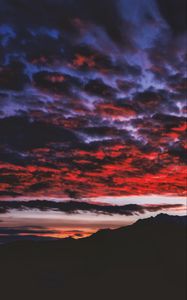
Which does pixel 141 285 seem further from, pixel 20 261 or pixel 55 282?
pixel 20 261

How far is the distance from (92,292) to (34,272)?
103 ft

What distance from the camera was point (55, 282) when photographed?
176 metres

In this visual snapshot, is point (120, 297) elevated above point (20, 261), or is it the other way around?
point (20, 261)

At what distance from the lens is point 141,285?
185875mm

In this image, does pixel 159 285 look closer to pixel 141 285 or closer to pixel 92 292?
pixel 141 285

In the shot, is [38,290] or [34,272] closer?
[38,290]

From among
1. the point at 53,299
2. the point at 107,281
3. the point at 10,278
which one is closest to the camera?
the point at 53,299

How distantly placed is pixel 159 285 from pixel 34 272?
55996 millimetres

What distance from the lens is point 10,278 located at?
175 meters

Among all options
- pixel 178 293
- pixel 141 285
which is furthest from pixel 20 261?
pixel 178 293

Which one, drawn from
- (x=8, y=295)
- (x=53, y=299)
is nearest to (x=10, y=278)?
(x=8, y=295)

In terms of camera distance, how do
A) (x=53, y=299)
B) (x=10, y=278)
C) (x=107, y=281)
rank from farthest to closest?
(x=107, y=281) < (x=10, y=278) < (x=53, y=299)

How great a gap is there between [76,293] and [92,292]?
854 cm

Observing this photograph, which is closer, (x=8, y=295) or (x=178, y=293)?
(x=8, y=295)
